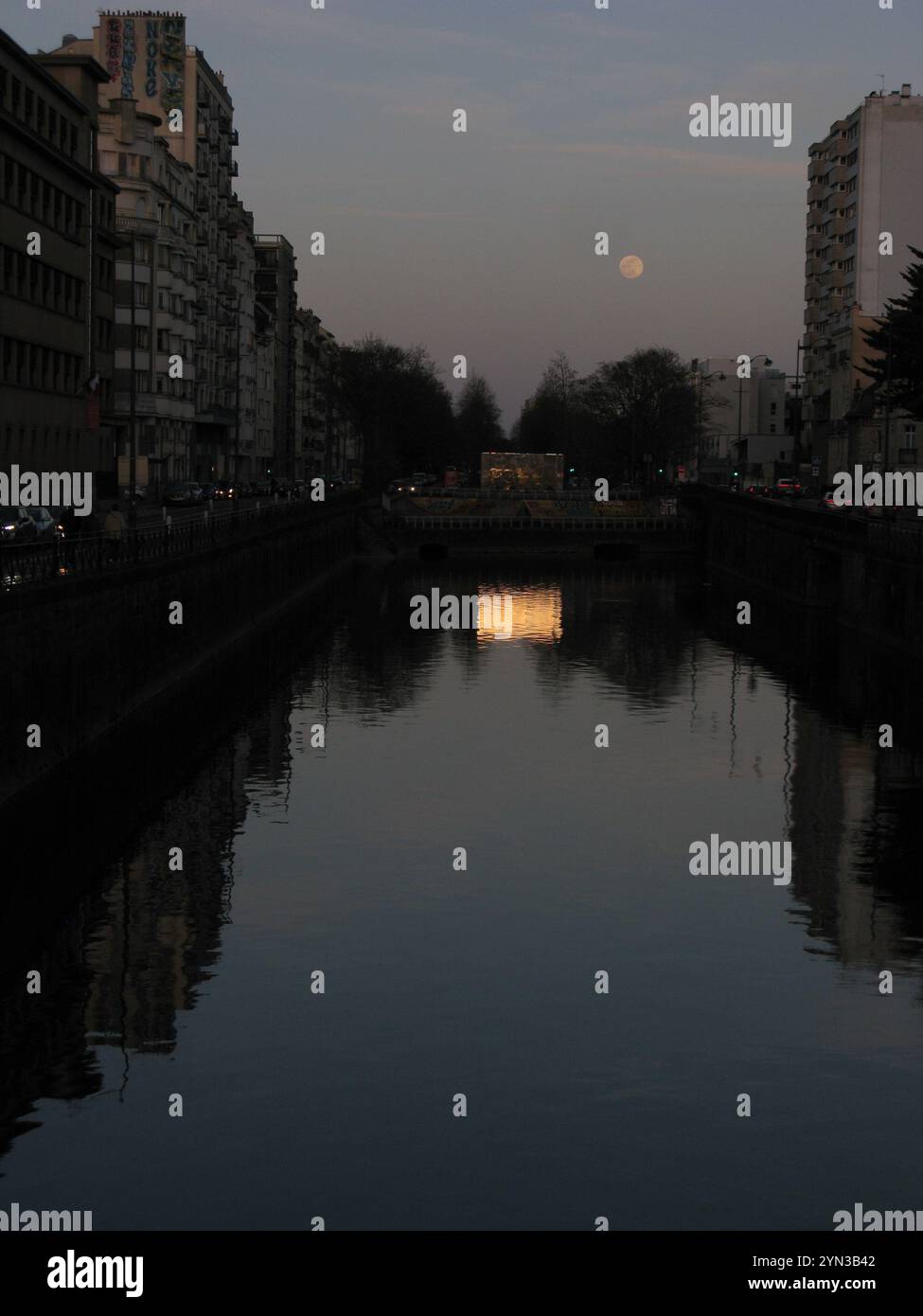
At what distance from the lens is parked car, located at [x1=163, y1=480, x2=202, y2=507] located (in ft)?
367

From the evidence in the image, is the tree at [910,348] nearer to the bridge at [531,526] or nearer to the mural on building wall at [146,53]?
the bridge at [531,526]

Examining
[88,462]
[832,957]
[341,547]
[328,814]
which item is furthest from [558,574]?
[832,957]

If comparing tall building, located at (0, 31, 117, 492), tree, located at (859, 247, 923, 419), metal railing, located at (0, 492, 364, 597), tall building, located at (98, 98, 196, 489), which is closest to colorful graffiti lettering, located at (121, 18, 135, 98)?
tall building, located at (98, 98, 196, 489)

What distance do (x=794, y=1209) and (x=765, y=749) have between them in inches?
1418

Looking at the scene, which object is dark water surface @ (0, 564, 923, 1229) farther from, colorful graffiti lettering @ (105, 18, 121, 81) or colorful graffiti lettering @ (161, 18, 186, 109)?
colorful graffiti lettering @ (161, 18, 186, 109)

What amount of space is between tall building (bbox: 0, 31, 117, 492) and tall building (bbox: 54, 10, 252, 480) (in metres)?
24.1

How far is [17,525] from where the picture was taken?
191 ft

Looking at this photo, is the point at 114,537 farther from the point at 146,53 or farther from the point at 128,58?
the point at 146,53

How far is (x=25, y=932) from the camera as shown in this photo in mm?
32750

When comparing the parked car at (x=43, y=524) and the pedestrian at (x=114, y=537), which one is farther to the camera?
the parked car at (x=43, y=524)

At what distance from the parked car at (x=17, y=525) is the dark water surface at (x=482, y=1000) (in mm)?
8498

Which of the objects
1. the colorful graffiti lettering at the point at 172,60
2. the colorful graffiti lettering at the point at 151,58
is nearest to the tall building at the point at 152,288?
the colorful graffiti lettering at the point at 151,58

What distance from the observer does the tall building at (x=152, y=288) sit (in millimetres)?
128750

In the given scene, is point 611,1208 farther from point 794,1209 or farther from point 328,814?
point 328,814
